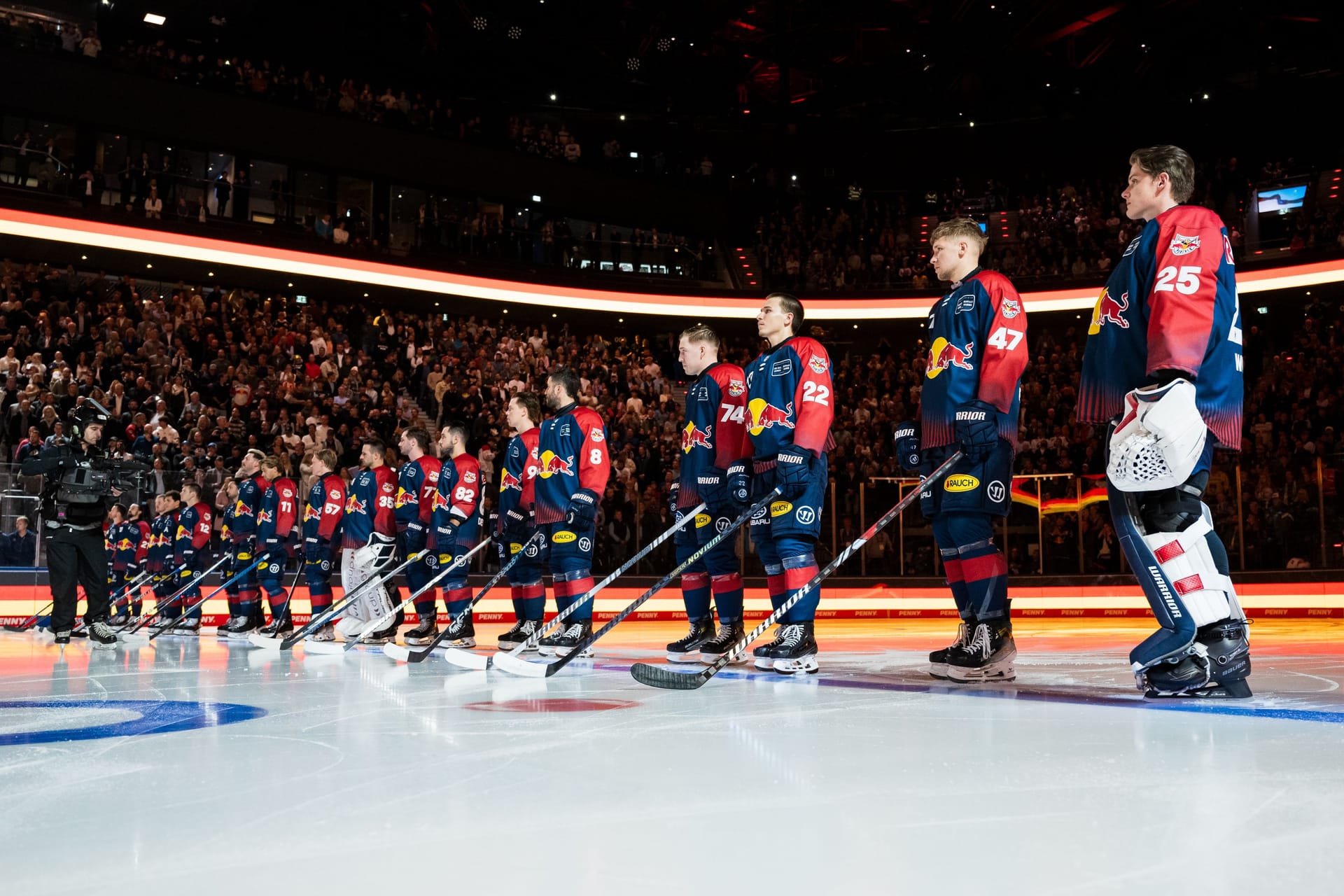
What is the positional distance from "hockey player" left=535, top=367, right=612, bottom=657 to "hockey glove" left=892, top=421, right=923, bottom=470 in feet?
7.05

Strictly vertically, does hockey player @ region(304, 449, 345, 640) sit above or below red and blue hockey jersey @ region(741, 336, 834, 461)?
below

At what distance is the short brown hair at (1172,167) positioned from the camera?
13.6ft

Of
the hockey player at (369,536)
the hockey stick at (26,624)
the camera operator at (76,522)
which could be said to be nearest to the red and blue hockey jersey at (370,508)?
the hockey player at (369,536)

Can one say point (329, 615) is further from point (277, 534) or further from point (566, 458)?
point (277, 534)

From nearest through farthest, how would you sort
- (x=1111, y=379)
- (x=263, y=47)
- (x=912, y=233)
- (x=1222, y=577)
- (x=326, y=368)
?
(x=1222, y=577)
(x=1111, y=379)
(x=326, y=368)
(x=263, y=47)
(x=912, y=233)

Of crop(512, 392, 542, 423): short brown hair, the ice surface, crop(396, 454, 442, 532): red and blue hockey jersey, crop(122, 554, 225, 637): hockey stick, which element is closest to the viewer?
the ice surface

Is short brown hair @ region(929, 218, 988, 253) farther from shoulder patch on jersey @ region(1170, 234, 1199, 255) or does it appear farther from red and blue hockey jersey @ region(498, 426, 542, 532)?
red and blue hockey jersey @ region(498, 426, 542, 532)

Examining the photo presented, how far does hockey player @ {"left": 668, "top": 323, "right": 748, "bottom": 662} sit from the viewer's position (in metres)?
6.30

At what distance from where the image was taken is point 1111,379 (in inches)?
163

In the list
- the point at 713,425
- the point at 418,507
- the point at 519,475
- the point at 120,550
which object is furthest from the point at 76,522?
the point at 713,425

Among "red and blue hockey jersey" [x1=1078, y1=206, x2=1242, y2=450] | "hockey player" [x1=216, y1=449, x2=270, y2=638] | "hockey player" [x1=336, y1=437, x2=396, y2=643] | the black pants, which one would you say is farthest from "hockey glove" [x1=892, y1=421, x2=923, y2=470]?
"hockey player" [x1=216, y1=449, x2=270, y2=638]

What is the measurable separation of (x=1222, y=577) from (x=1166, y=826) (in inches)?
86.2

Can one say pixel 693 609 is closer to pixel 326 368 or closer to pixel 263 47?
pixel 326 368

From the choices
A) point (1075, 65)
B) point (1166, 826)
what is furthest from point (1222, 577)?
point (1075, 65)
